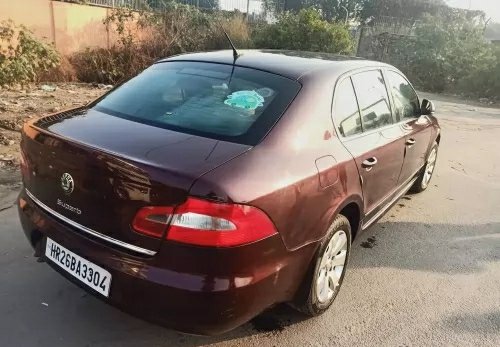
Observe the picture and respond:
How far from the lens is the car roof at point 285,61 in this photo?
287 cm

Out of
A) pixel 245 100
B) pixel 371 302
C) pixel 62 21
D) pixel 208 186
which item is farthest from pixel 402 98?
pixel 62 21

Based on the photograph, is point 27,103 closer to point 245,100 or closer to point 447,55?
point 245,100

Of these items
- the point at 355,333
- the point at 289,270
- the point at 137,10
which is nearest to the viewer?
the point at 289,270

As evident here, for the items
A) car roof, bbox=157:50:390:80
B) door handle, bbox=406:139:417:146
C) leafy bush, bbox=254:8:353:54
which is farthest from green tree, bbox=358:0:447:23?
car roof, bbox=157:50:390:80

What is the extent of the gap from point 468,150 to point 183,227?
731 cm

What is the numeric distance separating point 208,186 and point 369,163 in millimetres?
1518

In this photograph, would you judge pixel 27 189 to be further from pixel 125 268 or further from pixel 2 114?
pixel 2 114

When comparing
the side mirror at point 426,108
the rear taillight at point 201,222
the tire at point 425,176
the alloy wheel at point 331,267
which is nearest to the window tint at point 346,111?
the alloy wheel at point 331,267

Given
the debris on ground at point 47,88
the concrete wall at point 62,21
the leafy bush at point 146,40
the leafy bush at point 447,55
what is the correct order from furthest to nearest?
the leafy bush at point 447,55 < the leafy bush at point 146,40 < the concrete wall at point 62,21 < the debris on ground at point 47,88

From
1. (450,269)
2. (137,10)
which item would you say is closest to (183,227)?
(450,269)

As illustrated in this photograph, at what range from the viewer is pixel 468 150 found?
7945 millimetres

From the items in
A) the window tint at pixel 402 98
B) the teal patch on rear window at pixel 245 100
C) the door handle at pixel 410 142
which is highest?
the teal patch on rear window at pixel 245 100

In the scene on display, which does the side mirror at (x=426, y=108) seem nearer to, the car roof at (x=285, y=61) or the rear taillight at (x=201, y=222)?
the car roof at (x=285, y=61)

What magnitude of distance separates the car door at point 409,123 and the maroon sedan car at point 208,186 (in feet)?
2.67
